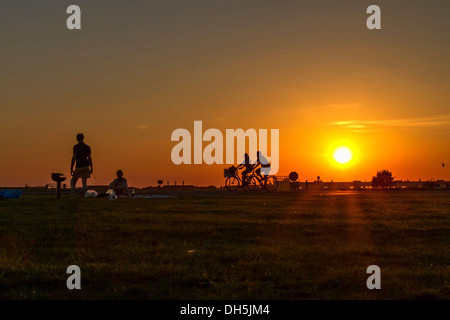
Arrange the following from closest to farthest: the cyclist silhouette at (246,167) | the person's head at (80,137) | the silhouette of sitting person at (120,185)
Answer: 1. the person's head at (80,137)
2. the silhouette of sitting person at (120,185)
3. the cyclist silhouette at (246,167)

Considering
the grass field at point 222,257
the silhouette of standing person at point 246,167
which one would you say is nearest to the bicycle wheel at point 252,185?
the silhouette of standing person at point 246,167

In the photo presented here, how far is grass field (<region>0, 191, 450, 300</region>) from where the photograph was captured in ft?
23.9

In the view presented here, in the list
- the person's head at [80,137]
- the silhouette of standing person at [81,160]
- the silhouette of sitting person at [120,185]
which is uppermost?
the person's head at [80,137]

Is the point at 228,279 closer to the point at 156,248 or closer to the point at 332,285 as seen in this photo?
the point at 332,285

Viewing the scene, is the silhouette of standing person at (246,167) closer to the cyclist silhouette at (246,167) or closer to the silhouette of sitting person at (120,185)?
the cyclist silhouette at (246,167)

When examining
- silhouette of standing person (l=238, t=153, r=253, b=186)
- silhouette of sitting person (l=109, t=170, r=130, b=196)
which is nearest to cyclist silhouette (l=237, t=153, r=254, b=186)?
silhouette of standing person (l=238, t=153, r=253, b=186)

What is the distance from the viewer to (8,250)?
417 inches

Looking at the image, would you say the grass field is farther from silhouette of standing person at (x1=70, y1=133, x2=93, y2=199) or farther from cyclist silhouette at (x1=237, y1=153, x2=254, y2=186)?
cyclist silhouette at (x1=237, y1=153, x2=254, y2=186)

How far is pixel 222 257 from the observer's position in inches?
386

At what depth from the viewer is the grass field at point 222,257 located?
287 inches

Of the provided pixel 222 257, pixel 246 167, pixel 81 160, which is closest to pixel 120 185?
pixel 81 160

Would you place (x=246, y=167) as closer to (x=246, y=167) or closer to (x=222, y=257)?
(x=246, y=167)
